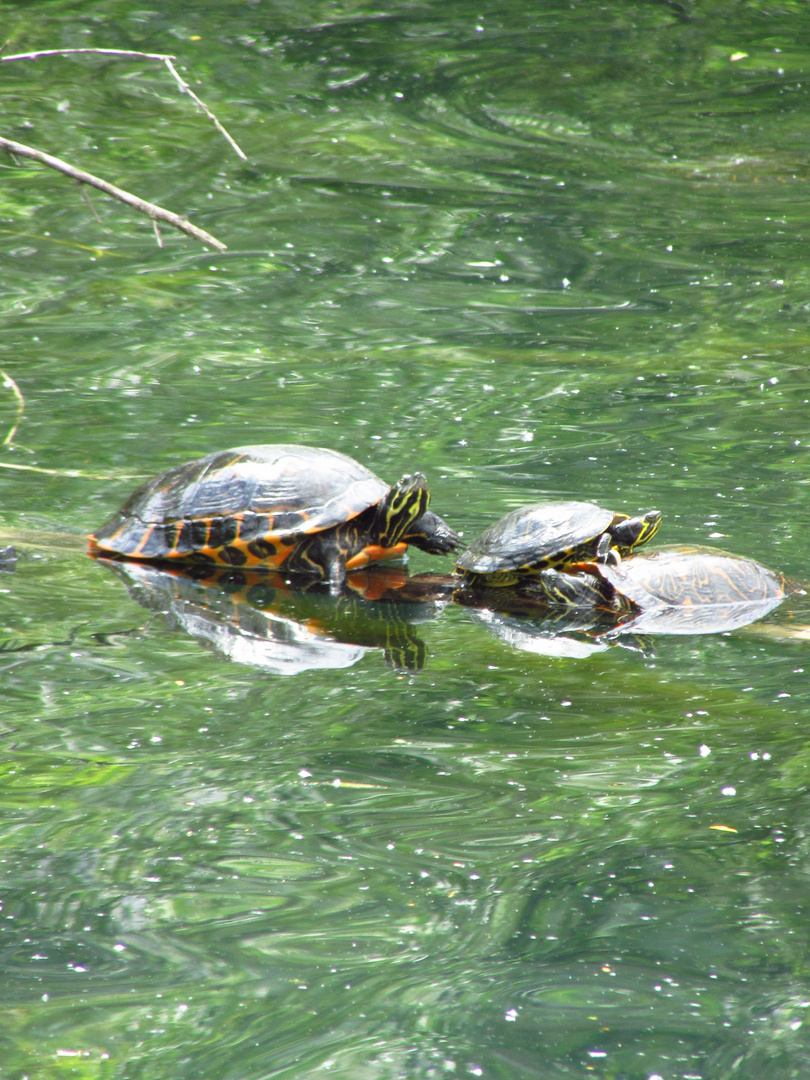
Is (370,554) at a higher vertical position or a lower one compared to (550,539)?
lower

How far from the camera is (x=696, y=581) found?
449 centimetres

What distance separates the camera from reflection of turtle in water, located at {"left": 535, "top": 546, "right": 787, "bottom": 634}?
4.44 m

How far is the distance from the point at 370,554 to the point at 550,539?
0.87 m

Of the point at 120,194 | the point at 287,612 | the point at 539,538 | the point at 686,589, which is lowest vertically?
the point at 287,612

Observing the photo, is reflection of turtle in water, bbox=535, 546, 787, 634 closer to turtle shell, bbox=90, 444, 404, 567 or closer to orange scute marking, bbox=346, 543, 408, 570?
orange scute marking, bbox=346, 543, 408, 570

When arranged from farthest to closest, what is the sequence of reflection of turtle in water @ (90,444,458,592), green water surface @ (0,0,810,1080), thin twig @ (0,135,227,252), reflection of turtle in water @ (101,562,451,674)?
reflection of turtle in water @ (90,444,458,592)
reflection of turtle in water @ (101,562,451,674)
thin twig @ (0,135,227,252)
green water surface @ (0,0,810,1080)

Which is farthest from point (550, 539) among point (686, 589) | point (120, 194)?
point (120, 194)

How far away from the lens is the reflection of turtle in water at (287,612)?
4227 millimetres

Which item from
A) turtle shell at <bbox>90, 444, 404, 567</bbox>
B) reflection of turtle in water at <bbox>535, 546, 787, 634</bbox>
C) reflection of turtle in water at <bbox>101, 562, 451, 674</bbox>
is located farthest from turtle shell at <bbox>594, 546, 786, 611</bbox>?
turtle shell at <bbox>90, 444, 404, 567</bbox>

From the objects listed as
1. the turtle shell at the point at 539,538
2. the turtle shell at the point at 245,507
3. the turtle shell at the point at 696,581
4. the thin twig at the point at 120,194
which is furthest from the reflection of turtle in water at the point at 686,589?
the thin twig at the point at 120,194

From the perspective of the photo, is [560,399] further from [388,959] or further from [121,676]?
[388,959]

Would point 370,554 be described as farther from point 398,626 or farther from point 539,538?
point 539,538

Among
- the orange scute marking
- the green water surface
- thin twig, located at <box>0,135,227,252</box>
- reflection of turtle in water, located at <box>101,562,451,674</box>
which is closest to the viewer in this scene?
the green water surface

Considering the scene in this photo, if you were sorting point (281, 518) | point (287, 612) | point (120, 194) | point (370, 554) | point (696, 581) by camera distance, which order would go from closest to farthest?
1. point (120, 194)
2. point (696, 581)
3. point (287, 612)
4. point (281, 518)
5. point (370, 554)
